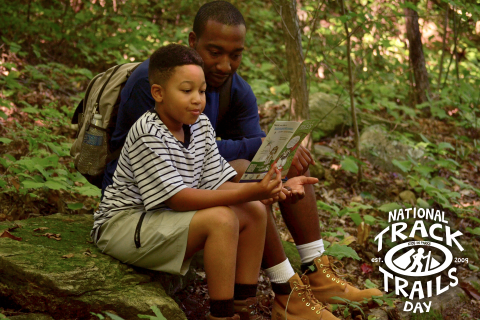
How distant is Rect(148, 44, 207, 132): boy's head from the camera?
2.34m

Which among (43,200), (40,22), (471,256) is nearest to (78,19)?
(40,22)

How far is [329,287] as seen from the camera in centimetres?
291

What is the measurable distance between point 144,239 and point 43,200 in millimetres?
1758

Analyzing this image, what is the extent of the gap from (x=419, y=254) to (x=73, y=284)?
3.10 m

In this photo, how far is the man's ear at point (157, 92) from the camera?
93.4 inches

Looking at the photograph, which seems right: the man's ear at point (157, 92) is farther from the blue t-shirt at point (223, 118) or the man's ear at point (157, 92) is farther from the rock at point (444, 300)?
the rock at point (444, 300)

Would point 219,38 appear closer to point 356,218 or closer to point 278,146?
point 278,146

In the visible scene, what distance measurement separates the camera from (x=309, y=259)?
9.78 ft

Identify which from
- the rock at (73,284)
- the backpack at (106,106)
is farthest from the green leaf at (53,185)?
the rock at (73,284)

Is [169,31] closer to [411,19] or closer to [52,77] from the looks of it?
[52,77]

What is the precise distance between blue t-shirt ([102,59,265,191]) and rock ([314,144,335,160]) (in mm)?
2874

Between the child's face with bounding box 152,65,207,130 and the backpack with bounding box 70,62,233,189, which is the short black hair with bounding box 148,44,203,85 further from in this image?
the backpack with bounding box 70,62,233,189

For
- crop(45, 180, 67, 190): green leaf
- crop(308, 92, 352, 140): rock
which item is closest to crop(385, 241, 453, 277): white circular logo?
crop(45, 180, 67, 190): green leaf

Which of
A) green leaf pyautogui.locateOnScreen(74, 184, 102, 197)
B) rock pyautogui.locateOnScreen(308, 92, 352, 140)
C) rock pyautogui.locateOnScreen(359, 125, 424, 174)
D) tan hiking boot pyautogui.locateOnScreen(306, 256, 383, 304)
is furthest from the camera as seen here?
rock pyautogui.locateOnScreen(308, 92, 352, 140)
